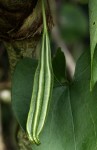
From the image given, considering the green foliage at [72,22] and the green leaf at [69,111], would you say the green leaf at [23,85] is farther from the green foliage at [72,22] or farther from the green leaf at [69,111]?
the green foliage at [72,22]

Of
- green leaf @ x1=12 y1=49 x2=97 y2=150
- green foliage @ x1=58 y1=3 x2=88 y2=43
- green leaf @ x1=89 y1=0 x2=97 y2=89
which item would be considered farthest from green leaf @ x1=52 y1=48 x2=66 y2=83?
green foliage @ x1=58 y1=3 x2=88 y2=43

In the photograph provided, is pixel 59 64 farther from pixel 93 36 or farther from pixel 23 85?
pixel 93 36

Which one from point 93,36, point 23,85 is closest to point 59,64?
point 23,85

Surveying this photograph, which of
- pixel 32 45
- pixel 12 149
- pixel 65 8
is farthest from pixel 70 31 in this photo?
pixel 32 45

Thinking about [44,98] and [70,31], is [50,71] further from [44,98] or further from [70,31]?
[70,31]

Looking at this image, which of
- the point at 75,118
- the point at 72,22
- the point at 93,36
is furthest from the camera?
the point at 72,22

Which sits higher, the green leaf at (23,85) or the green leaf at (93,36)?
the green leaf at (93,36)

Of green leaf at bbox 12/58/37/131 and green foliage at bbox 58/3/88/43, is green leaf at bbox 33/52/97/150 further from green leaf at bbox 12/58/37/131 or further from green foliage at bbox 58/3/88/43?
green foliage at bbox 58/3/88/43

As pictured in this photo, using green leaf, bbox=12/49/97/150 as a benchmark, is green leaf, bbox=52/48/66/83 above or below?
above

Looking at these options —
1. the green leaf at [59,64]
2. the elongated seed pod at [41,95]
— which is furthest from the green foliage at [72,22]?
the elongated seed pod at [41,95]
